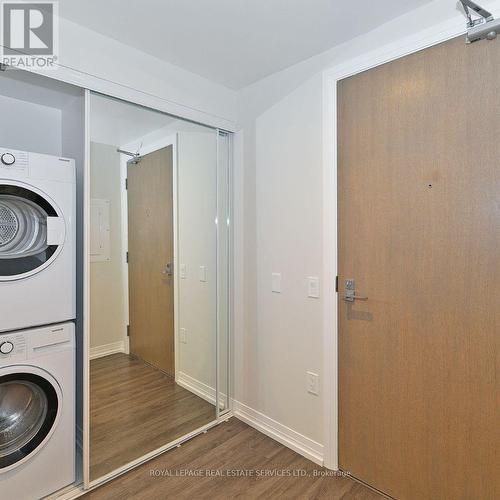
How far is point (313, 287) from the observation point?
6.59 feet

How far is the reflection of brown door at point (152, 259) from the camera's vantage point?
Answer: 204 centimetres

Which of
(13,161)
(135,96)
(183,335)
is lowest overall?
(183,335)

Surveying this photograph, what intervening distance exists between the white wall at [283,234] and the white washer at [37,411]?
3.87 feet

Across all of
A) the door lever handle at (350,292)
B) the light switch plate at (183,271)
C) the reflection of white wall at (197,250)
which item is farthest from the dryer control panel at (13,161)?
the door lever handle at (350,292)

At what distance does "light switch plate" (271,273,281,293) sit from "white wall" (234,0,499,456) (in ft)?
0.15

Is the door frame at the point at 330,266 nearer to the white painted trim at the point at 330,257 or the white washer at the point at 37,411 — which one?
the white painted trim at the point at 330,257

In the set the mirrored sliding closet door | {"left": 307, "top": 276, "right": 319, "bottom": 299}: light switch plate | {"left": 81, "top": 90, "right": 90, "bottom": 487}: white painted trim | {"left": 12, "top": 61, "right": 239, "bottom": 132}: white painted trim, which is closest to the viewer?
{"left": 12, "top": 61, "right": 239, "bottom": 132}: white painted trim

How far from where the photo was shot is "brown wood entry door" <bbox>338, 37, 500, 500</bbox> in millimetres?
1432

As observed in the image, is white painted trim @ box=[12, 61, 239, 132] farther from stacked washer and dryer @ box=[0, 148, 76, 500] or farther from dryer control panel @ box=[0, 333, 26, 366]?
dryer control panel @ box=[0, 333, 26, 366]

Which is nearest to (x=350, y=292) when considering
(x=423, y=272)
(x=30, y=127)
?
(x=423, y=272)

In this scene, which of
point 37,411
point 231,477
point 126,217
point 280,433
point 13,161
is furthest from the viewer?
point 280,433

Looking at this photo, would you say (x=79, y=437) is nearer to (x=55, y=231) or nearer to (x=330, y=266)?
(x=55, y=231)

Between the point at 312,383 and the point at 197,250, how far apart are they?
1175 mm

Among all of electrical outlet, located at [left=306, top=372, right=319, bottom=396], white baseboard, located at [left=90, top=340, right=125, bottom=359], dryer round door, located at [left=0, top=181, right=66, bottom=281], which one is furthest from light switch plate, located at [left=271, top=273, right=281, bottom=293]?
dryer round door, located at [left=0, top=181, right=66, bottom=281]
